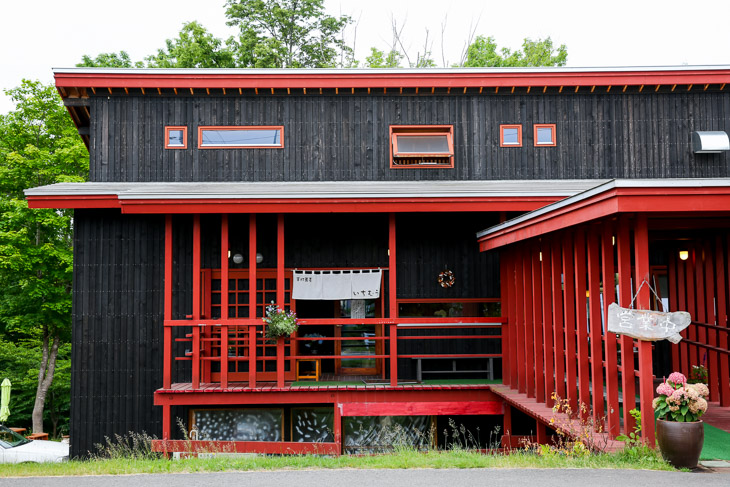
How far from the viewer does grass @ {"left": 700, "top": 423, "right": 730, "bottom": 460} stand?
22.7ft

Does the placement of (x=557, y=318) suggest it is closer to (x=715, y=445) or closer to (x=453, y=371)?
(x=715, y=445)

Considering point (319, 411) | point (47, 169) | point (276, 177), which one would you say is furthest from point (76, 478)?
point (47, 169)

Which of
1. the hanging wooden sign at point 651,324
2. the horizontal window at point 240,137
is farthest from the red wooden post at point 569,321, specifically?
the horizontal window at point 240,137

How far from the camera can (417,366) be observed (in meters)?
11.6

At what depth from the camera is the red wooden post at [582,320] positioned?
7988 millimetres

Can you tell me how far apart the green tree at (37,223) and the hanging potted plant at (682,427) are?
19.2 meters

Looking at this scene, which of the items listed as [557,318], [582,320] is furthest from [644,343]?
[557,318]

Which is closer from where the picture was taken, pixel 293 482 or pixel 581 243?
pixel 293 482

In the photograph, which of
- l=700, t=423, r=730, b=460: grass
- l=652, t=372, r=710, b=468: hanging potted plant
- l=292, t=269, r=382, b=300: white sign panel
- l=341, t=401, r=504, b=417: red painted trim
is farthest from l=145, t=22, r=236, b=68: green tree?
l=652, t=372, r=710, b=468: hanging potted plant

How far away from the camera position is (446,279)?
12.4 metres

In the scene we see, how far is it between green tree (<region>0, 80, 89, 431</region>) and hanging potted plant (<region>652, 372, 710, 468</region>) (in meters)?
19.2

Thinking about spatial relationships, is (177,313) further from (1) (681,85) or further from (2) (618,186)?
(1) (681,85)

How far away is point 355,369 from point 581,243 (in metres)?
5.92

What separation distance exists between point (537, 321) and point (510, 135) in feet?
16.2
